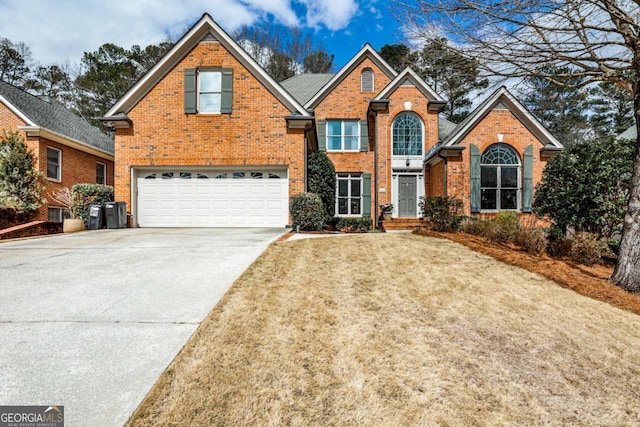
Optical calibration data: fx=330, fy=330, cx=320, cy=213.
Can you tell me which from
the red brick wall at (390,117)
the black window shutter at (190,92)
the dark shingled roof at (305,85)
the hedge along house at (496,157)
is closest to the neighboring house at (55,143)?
the black window shutter at (190,92)

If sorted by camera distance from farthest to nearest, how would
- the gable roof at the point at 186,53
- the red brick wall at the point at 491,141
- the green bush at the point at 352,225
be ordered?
the green bush at the point at 352,225 < the red brick wall at the point at 491,141 < the gable roof at the point at 186,53

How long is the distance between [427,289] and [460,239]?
4.58 m

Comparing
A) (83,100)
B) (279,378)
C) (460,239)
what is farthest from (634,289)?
(83,100)

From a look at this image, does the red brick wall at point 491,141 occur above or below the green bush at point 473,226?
above

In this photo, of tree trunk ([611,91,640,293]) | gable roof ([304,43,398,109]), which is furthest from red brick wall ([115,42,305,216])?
tree trunk ([611,91,640,293])

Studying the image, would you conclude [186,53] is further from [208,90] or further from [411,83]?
[411,83]

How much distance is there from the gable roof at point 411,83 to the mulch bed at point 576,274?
9651mm

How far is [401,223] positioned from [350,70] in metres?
8.57

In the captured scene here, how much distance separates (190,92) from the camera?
12.4 metres

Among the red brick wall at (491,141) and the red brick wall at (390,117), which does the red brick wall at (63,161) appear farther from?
the red brick wall at (491,141)

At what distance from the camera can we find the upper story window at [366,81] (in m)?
17.4

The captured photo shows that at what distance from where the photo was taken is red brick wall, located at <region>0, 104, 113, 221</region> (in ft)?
45.3

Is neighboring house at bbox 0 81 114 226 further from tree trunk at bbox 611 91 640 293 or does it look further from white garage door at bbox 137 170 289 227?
tree trunk at bbox 611 91 640 293

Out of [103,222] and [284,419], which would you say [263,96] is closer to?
[103,222]
